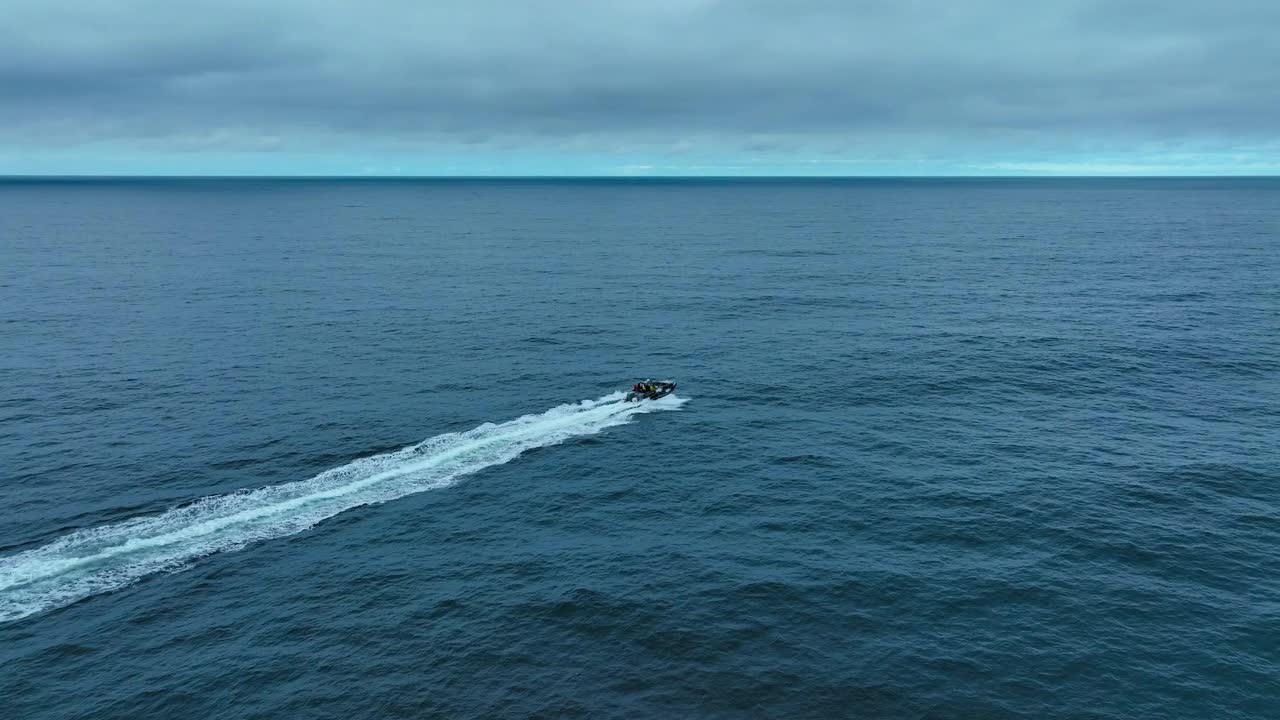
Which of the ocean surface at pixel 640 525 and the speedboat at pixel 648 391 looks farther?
the speedboat at pixel 648 391

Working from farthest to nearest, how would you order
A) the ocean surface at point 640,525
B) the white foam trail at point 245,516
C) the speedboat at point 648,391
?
the speedboat at point 648,391, the white foam trail at point 245,516, the ocean surface at point 640,525

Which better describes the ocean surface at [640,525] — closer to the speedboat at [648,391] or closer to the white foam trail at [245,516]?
the white foam trail at [245,516]

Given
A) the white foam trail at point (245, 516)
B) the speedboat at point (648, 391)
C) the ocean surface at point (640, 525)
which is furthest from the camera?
the speedboat at point (648, 391)

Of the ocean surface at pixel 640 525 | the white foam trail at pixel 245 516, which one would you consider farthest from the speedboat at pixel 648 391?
the white foam trail at pixel 245 516

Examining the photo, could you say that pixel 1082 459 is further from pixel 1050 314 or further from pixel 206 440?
pixel 206 440

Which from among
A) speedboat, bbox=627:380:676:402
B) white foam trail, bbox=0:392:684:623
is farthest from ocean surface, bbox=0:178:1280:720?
speedboat, bbox=627:380:676:402

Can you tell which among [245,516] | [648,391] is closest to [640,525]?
[648,391]

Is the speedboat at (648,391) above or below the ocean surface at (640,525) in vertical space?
above

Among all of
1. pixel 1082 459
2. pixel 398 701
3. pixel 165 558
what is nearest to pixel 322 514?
pixel 165 558
